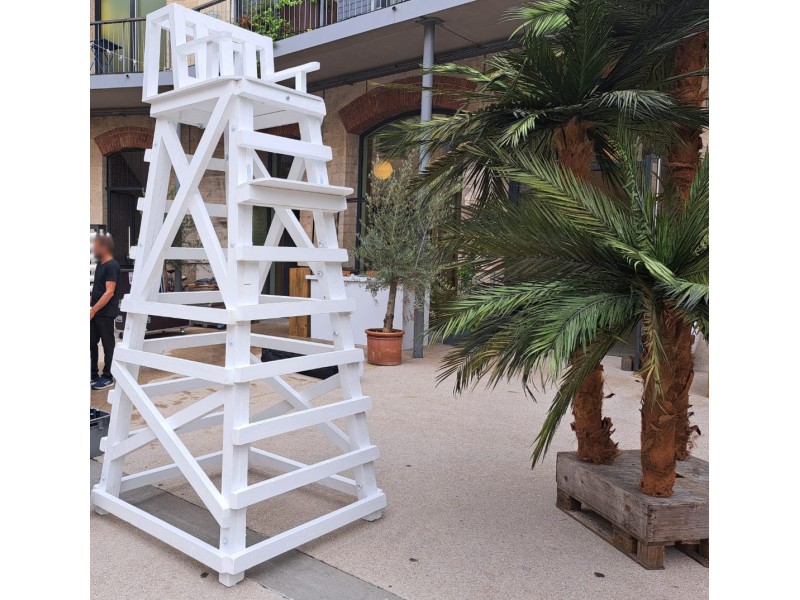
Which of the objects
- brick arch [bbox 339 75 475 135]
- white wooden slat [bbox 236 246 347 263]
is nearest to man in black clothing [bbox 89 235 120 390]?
white wooden slat [bbox 236 246 347 263]

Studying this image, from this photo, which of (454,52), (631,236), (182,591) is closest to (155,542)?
(182,591)

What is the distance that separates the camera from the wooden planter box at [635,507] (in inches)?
121

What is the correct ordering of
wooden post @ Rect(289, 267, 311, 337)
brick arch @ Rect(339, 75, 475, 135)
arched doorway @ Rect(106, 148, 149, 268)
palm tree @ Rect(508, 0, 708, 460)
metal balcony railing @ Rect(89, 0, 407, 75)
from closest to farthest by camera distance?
palm tree @ Rect(508, 0, 708, 460) → wooden post @ Rect(289, 267, 311, 337) → brick arch @ Rect(339, 75, 475, 135) → metal balcony railing @ Rect(89, 0, 407, 75) → arched doorway @ Rect(106, 148, 149, 268)

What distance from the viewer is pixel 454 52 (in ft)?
33.0

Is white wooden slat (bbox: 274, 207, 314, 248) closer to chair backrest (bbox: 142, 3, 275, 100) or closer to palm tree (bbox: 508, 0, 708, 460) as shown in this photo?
chair backrest (bbox: 142, 3, 275, 100)

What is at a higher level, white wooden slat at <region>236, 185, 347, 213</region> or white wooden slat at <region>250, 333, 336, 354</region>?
white wooden slat at <region>236, 185, 347, 213</region>

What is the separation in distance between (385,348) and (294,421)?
16.4 feet

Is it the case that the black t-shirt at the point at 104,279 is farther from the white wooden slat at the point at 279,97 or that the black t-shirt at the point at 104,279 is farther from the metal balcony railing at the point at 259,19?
the metal balcony railing at the point at 259,19

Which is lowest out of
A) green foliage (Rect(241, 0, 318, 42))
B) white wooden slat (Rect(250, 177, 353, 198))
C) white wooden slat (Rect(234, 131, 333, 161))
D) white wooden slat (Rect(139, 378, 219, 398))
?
white wooden slat (Rect(139, 378, 219, 398))

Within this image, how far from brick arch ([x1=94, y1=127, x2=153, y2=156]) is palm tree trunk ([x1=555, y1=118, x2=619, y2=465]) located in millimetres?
12616

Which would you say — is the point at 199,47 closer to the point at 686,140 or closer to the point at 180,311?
the point at 180,311

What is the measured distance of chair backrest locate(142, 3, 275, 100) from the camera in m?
3.30

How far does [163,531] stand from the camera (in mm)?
3252

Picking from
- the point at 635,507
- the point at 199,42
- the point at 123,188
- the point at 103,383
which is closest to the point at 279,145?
the point at 199,42
